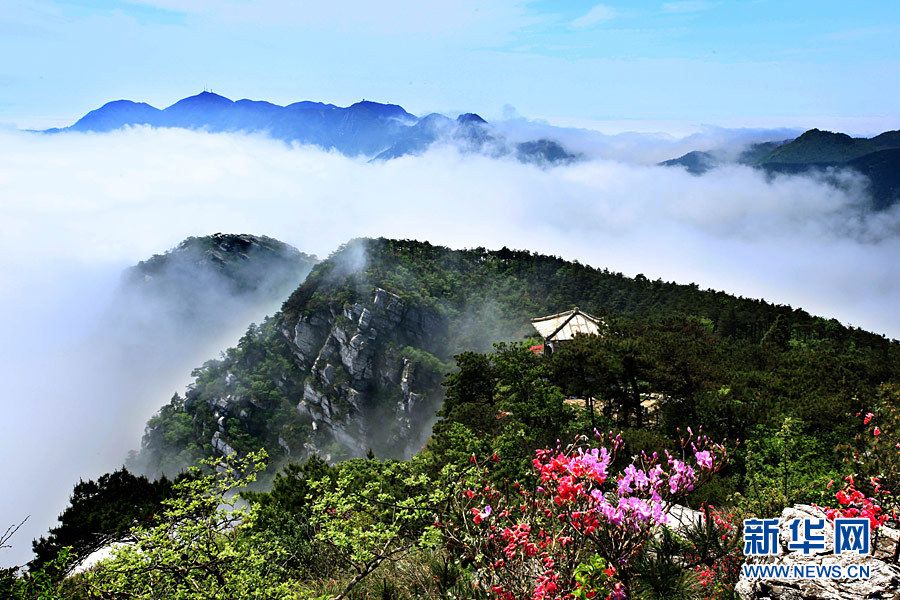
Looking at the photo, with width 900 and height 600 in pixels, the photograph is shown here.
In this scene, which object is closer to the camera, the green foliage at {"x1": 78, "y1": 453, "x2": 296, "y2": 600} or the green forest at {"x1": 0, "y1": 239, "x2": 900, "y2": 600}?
the green forest at {"x1": 0, "y1": 239, "x2": 900, "y2": 600}

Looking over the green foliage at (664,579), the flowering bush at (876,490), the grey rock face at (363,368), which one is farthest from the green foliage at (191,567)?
the grey rock face at (363,368)

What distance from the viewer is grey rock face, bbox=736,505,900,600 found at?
5824mm

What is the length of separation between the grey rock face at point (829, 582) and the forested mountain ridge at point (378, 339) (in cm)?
4795

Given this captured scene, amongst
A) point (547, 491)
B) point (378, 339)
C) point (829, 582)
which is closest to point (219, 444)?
point (378, 339)

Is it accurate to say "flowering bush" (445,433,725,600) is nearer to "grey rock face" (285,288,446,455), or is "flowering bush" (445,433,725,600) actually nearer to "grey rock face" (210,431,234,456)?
"grey rock face" (285,288,446,455)

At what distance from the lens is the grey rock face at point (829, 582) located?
582 cm

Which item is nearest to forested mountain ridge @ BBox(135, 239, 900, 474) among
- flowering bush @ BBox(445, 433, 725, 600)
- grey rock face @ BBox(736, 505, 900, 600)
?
grey rock face @ BBox(736, 505, 900, 600)

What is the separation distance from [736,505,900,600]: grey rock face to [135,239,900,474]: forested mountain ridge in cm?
4795

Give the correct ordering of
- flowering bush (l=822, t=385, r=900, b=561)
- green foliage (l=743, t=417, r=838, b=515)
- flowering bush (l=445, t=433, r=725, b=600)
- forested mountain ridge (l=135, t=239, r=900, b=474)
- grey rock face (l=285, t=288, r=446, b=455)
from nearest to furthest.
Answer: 1. flowering bush (l=445, t=433, r=725, b=600)
2. flowering bush (l=822, t=385, r=900, b=561)
3. green foliage (l=743, t=417, r=838, b=515)
4. forested mountain ridge (l=135, t=239, r=900, b=474)
5. grey rock face (l=285, t=288, r=446, b=455)

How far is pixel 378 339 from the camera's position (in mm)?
68938

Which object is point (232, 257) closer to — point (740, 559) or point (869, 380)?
point (869, 380)

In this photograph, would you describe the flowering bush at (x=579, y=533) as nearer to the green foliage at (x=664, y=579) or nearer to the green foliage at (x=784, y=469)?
the green foliage at (x=664, y=579)

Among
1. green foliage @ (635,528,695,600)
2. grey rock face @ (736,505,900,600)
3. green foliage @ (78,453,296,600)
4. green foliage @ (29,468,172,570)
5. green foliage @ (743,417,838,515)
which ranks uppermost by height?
grey rock face @ (736,505,900,600)

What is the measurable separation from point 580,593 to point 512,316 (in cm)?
6730
